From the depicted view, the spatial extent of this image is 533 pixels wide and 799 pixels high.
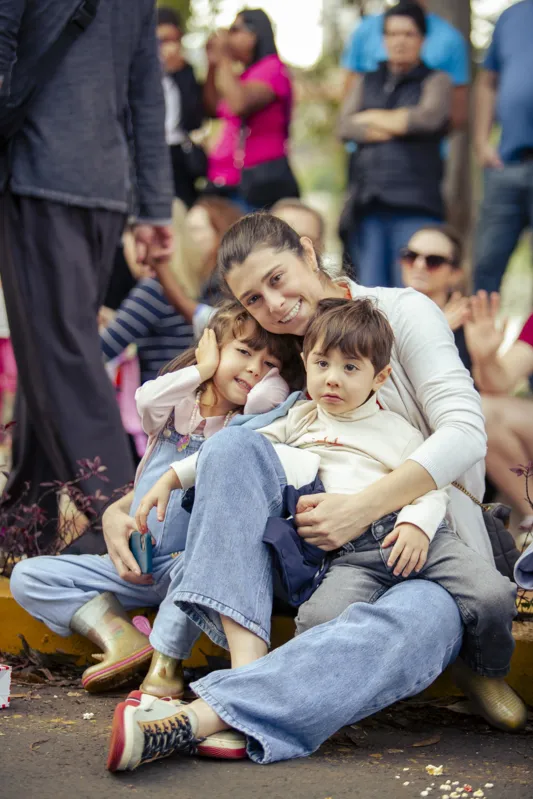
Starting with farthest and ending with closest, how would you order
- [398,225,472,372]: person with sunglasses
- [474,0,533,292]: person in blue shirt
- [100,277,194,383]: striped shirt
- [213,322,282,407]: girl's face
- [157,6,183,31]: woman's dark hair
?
[157,6,183,31]: woman's dark hair, [474,0,533,292]: person in blue shirt, [100,277,194,383]: striped shirt, [398,225,472,372]: person with sunglasses, [213,322,282,407]: girl's face

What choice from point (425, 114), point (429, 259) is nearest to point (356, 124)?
point (425, 114)

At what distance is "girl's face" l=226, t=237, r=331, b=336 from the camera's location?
3.28 metres

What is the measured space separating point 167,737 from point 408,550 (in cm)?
74

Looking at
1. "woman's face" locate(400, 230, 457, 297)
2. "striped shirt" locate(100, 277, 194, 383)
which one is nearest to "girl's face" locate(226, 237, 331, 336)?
"woman's face" locate(400, 230, 457, 297)

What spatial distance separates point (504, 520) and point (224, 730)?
1.15 m

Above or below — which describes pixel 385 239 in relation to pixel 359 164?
below

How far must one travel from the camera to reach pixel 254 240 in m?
3.33

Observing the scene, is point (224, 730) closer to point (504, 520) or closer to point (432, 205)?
point (504, 520)

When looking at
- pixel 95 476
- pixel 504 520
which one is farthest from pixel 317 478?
pixel 95 476

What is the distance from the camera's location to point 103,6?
13.8 feet

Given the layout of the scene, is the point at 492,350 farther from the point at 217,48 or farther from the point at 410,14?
the point at 217,48

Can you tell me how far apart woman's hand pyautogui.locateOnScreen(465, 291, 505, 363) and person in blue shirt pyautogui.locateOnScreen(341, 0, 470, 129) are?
7.12ft

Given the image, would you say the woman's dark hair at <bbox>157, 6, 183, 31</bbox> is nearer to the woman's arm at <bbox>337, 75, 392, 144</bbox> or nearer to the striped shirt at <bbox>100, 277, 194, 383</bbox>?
the woman's arm at <bbox>337, 75, 392, 144</bbox>

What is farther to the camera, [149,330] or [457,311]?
[149,330]
